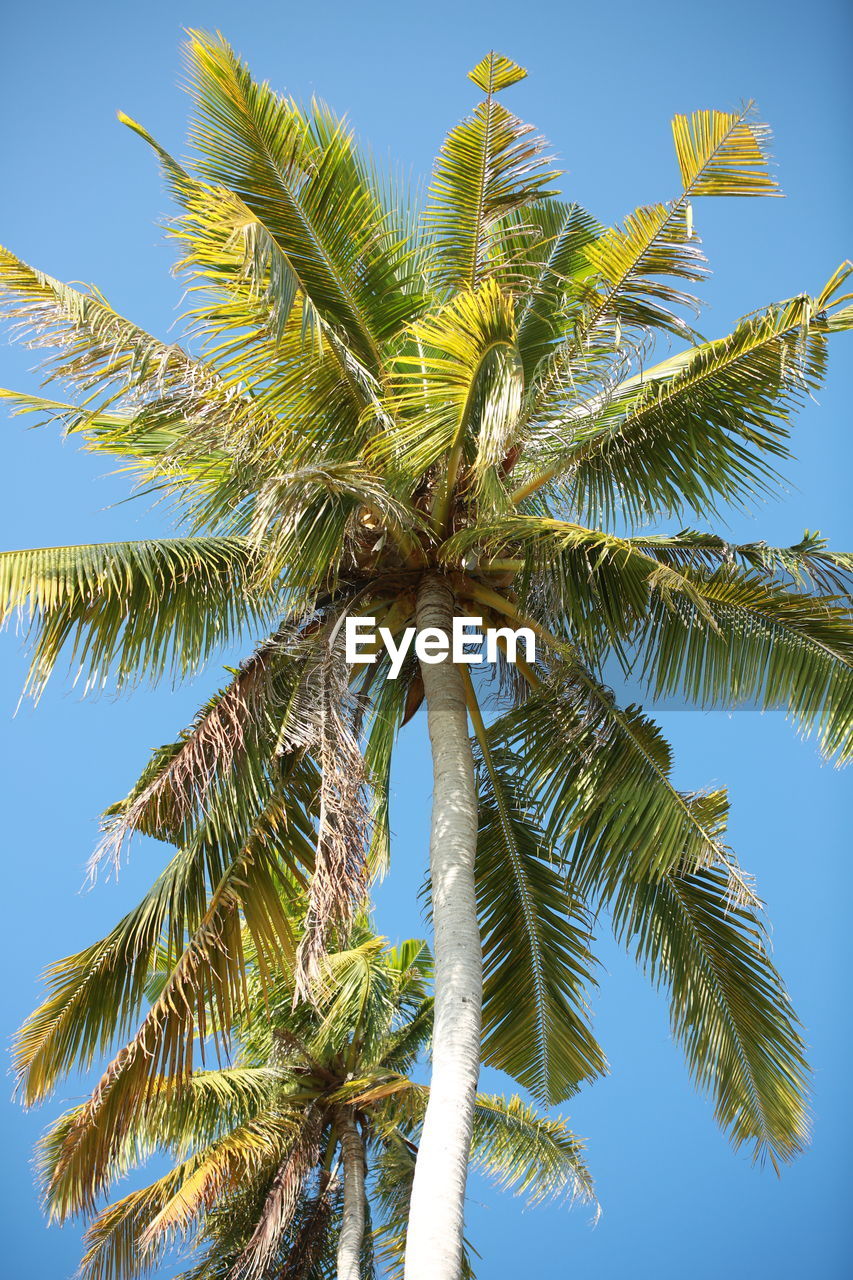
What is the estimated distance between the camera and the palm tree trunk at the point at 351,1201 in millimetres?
12422

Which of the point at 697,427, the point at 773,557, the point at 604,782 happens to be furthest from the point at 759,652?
the point at 697,427

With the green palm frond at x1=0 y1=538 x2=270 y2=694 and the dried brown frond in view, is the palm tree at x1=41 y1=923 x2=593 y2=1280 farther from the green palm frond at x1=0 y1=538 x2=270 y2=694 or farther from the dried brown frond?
the green palm frond at x1=0 y1=538 x2=270 y2=694

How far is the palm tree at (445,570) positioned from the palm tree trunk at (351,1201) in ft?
15.0

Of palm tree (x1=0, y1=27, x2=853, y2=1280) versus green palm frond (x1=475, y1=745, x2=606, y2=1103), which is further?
green palm frond (x1=475, y1=745, x2=606, y2=1103)

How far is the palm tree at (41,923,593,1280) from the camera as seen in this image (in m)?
12.3

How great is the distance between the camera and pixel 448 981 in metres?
7.11

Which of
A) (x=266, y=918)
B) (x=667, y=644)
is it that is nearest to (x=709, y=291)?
(x=667, y=644)

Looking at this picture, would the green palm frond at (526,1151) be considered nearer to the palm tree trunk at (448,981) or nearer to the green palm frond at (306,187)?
the palm tree trunk at (448,981)

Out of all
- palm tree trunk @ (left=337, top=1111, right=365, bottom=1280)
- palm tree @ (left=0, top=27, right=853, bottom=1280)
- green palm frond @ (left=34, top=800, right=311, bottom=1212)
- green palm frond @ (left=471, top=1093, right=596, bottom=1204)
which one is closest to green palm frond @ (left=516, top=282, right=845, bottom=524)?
palm tree @ (left=0, top=27, right=853, bottom=1280)

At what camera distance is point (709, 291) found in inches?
1094

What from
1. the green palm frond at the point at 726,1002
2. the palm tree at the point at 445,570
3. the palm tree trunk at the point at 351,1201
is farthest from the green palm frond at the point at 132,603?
the palm tree trunk at the point at 351,1201

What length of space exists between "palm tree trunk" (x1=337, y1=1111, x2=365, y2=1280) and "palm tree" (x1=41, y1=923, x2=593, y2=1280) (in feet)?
0.05

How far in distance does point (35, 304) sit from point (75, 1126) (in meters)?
4.88

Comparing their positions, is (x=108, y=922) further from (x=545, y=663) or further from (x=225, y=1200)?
(x=545, y=663)
